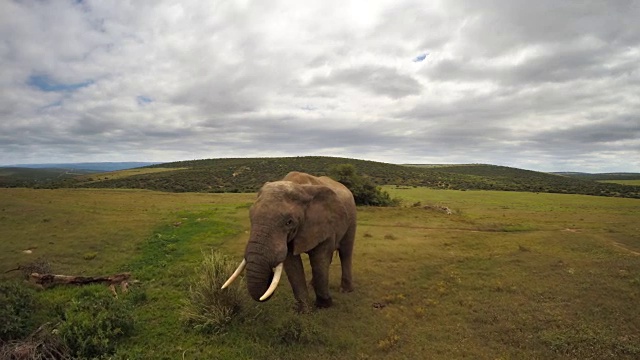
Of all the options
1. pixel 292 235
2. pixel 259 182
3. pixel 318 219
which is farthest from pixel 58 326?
pixel 259 182

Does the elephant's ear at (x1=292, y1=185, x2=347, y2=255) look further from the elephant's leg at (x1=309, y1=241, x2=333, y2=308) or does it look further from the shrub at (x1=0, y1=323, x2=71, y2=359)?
the shrub at (x1=0, y1=323, x2=71, y2=359)

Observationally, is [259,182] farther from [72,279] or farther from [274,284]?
[274,284]

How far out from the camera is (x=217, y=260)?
35.0ft

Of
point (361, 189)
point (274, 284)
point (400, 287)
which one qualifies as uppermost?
point (361, 189)

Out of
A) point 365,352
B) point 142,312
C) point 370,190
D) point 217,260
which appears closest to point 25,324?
point 142,312

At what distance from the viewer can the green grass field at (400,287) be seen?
347 inches

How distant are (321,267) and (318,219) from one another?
1.45 m

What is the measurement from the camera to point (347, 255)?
12.2m

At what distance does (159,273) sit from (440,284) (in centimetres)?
1076

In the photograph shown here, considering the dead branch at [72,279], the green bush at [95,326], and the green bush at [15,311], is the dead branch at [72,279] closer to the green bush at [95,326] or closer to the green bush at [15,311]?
the green bush at [15,311]

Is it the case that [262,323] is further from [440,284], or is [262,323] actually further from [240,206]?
[240,206]

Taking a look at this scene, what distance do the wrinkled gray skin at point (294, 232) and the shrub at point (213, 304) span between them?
4.89 ft

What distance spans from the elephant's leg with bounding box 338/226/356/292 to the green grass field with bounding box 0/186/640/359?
0.36 meters

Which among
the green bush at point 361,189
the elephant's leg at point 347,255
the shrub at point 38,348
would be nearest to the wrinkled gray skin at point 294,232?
the elephant's leg at point 347,255
